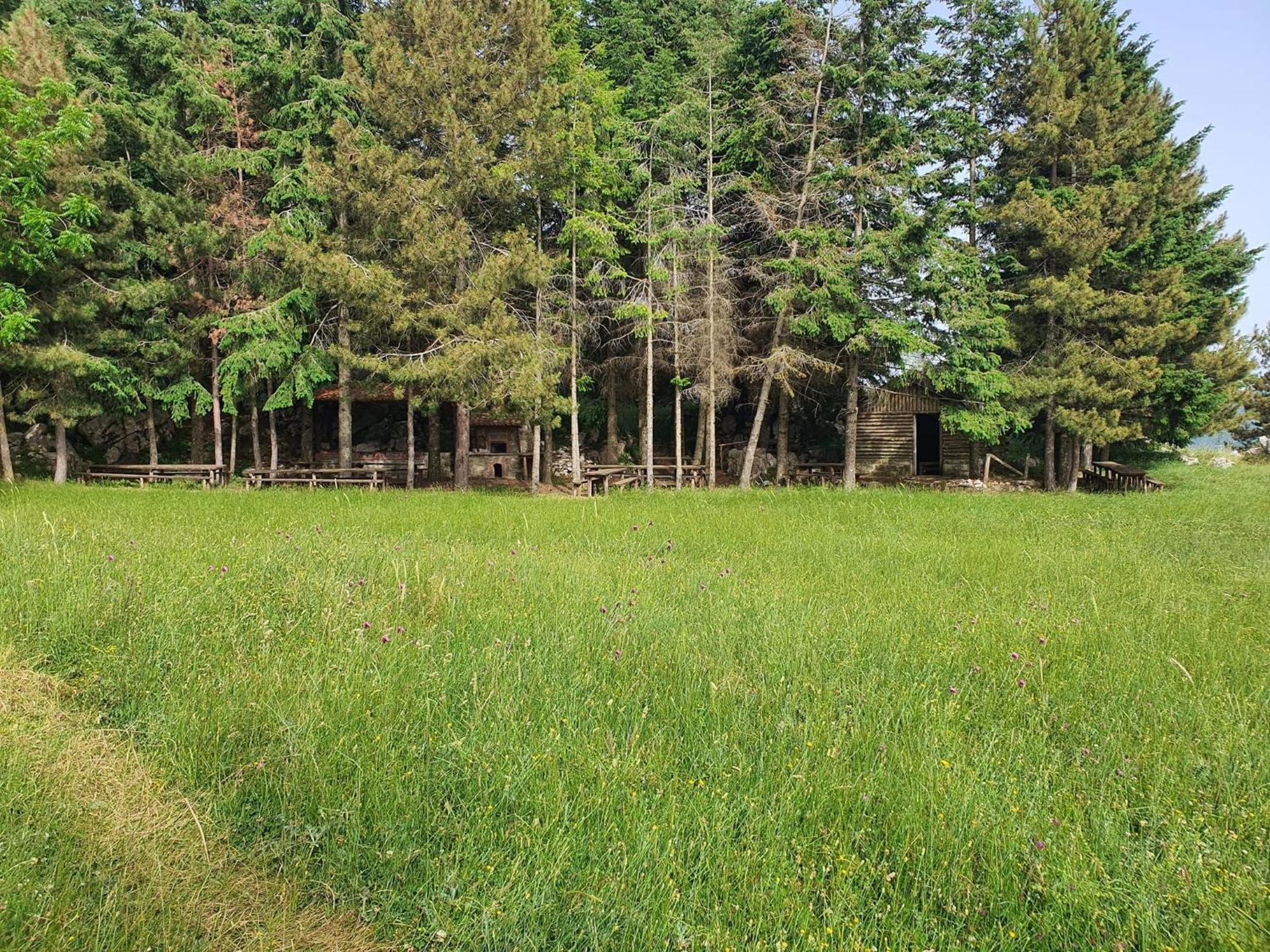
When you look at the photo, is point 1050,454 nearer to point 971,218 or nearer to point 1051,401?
point 1051,401

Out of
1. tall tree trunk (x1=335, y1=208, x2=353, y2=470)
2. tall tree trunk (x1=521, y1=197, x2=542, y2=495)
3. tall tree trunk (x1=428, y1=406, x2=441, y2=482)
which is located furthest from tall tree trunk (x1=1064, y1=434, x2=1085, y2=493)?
tall tree trunk (x1=335, y1=208, x2=353, y2=470)

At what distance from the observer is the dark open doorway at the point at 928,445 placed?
3000cm

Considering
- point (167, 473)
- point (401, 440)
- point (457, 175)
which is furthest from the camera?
point (401, 440)

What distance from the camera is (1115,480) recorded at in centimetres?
2362

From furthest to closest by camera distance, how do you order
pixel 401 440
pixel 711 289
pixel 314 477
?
pixel 401 440 → pixel 711 289 → pixel 314 477

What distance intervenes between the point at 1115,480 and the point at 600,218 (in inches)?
789

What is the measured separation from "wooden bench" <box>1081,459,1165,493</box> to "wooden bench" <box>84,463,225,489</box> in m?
27.5

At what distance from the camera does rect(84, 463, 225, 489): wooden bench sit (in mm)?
20047

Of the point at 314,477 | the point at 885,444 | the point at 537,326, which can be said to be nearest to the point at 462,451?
the point at 314,477

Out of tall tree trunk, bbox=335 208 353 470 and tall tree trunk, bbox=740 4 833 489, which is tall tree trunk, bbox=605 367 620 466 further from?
tall tree trunk, bbox=335 208 353 470

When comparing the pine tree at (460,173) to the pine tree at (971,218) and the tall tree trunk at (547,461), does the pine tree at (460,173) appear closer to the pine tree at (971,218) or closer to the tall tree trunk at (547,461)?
the tall tree trunk at (547,461)

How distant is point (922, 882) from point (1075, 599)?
5.04 m

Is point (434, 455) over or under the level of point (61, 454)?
over

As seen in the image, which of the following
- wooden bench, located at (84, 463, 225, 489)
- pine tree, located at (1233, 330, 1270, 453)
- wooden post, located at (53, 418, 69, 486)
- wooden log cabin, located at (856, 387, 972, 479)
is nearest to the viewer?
wooden post, located at (53, 418, 69, 486)
